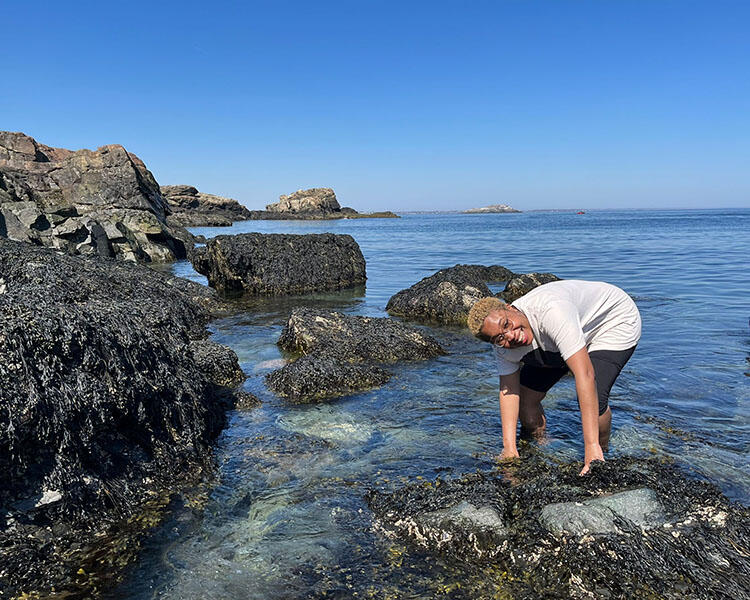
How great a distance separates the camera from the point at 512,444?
4.92 m

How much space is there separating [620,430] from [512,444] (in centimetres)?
188

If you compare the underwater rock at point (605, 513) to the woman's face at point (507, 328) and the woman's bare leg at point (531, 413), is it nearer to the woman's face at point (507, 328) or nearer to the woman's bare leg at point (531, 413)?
the woman's face at point (507, 328)

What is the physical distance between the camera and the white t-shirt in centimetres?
416

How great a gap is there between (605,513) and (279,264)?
1421 cm

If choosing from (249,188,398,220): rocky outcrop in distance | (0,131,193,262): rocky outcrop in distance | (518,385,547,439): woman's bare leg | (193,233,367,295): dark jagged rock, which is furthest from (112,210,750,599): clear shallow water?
(249,188,398,220): rocky outcrop in distance

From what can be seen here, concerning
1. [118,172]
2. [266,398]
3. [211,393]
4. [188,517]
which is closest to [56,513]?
[188,517]

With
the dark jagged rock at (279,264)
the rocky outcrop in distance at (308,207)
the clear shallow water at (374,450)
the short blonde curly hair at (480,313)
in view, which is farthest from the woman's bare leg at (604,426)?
the rocky outcrop in distance at (308,207)

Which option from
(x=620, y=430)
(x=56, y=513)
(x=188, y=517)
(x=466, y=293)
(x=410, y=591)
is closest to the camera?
(x=410, y=591)

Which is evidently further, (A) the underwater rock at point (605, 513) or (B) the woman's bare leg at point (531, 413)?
(B) the woman's bare leg at point (531, 413)

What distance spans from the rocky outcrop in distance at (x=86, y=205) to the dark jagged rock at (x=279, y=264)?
6.35 m

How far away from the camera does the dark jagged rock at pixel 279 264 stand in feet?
54.5

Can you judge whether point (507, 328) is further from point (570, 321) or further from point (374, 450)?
point (374, 450)

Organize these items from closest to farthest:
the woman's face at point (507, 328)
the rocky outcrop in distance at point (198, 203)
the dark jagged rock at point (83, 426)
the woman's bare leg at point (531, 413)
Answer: the dark jagged rock at point (83, 426) → the woman's face at point (507, 328) → the woman's bare leg at point (531, 413) → the rocky outcrop in distance at point (198, 203)

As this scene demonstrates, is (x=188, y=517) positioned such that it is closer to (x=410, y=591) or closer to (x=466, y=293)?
(x=410, y=591)
